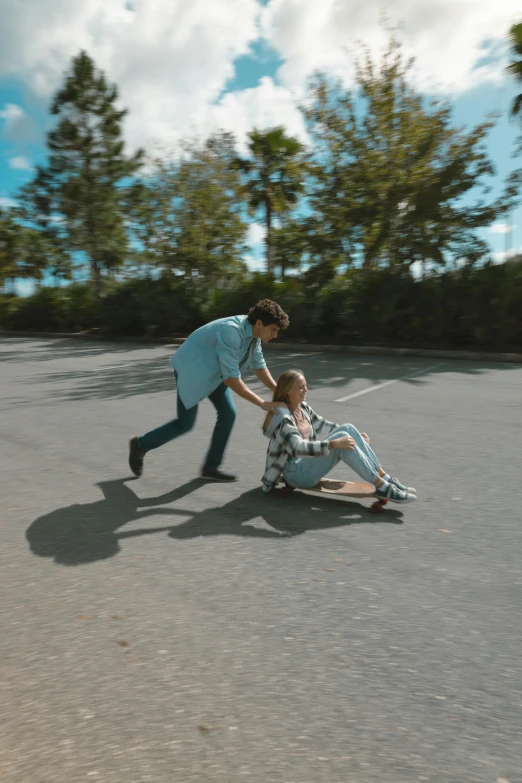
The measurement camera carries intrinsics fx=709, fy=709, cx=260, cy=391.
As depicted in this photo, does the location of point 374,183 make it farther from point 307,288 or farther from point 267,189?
point 267,189

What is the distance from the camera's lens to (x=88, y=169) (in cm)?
3838

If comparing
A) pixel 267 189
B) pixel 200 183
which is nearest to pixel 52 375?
pixel 200 183

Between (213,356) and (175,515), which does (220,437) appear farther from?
(175,515)

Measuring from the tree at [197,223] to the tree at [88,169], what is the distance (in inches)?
422

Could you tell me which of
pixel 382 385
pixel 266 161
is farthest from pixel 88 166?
pixel 382 385

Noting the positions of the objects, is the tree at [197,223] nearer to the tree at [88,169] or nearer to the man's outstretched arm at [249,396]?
the tree at [88,169]

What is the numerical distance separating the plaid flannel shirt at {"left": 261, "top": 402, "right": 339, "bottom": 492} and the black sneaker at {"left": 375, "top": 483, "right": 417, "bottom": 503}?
0.46m

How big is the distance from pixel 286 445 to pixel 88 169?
36.7m

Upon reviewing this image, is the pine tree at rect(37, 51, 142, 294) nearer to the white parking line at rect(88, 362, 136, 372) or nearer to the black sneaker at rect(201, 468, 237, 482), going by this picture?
the white parking line at rect(88, 362, 136, 372)

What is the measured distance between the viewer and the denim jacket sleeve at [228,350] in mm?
5281

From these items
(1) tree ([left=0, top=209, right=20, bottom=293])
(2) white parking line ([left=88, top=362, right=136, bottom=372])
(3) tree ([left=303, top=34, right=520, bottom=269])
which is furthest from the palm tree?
(1) tree ([left=0, top=209, right=20, bottom=293])

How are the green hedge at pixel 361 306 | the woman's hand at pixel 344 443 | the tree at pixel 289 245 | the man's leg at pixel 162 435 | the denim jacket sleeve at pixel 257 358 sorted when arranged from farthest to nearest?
the tree at pixel 289 245 → the green hedge at pixel 361 306 → the man's leg at pixel 162 435 → the denim jacket sleeve at pixel 257 358 → the woman's hand at pixel 344 443

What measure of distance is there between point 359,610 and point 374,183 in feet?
55.0

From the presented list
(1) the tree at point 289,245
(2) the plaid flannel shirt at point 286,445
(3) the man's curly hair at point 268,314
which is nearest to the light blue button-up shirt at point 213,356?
(3) the man's curly hair at point 268,314
